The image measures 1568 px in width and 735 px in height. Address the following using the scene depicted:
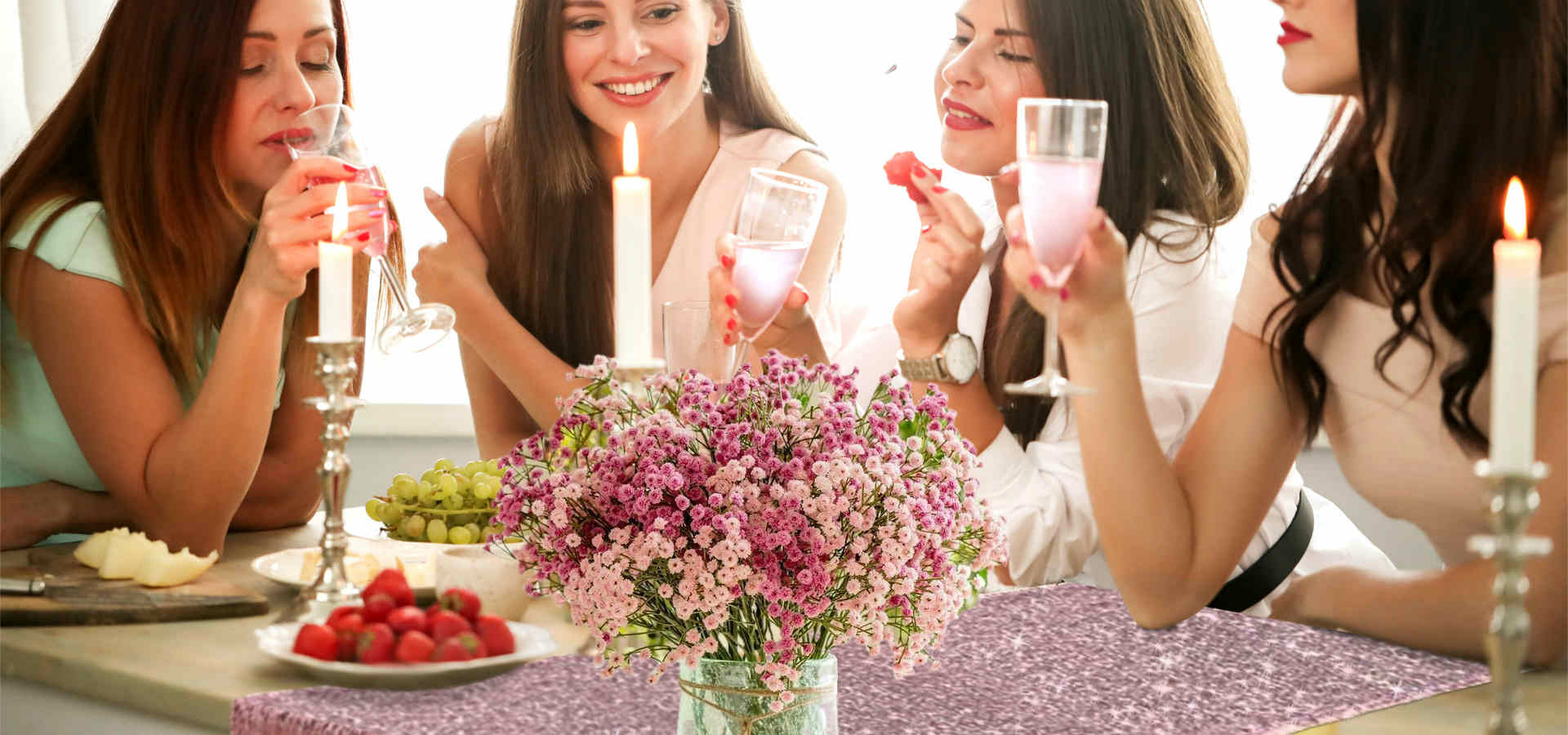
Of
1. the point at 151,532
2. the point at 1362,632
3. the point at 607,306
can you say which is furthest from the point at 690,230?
the point at 1362,632

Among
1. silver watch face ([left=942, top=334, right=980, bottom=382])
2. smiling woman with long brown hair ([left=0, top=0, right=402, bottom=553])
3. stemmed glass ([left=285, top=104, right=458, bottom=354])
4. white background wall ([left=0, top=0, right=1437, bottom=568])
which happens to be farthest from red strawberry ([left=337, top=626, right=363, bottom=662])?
white background wall ([left=0, top=0, right=1437, bottom=568])

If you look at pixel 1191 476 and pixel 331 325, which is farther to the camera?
pixel 1191 476

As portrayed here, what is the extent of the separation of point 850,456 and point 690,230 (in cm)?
173

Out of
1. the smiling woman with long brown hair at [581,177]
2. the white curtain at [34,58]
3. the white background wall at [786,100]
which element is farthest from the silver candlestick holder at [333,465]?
the white curtain at [34,58]

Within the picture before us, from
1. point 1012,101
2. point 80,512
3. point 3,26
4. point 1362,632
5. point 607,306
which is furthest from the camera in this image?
point 3,26

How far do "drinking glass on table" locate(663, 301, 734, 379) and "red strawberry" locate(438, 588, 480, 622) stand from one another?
0.28 m

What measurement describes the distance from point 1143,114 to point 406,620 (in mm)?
1296

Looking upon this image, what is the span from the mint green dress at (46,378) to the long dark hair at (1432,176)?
4.66ft

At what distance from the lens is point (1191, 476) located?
5.43ft

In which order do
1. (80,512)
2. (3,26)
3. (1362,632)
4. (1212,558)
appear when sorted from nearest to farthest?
(1362,632)
(1212,558)
(80,512)
(3,26)

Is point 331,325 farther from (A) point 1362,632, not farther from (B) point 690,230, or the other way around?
(B) point 690,230

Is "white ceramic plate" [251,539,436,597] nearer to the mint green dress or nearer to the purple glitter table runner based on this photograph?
the purple glitter table runner

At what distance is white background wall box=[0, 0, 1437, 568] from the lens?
10.6 ft

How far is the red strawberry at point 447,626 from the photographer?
123 cm
